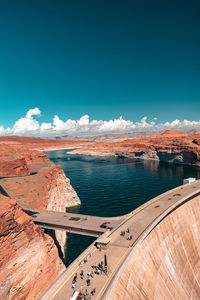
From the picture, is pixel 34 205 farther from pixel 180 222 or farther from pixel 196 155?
pixel 196 155

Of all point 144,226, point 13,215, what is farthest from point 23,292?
point 144,226

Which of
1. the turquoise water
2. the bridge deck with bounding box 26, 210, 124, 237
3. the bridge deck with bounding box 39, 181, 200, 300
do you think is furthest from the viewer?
the turquoise water

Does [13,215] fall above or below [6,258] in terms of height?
above

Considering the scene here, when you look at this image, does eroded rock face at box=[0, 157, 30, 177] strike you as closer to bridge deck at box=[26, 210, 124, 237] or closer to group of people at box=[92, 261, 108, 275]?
bridge deck at box=[26, 210, 124, 237]

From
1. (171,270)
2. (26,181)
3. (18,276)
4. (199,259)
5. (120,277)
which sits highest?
(26,181)

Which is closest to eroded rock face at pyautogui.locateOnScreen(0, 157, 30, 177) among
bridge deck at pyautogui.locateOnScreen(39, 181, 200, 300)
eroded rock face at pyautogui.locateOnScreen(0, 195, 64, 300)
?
eroded rock face at pyautogui.locateOnScreen(0, 195, 64, 300)

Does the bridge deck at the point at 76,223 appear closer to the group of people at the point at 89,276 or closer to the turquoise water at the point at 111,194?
the turquoise water at the point at 111,194
